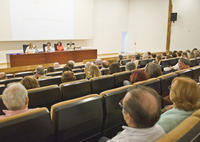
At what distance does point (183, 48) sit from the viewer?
9.72 m

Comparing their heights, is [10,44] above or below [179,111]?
above

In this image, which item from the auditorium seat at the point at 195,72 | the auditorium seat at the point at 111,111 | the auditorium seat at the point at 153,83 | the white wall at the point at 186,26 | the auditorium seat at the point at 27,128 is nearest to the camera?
the auditorium seat at the point at 27,128

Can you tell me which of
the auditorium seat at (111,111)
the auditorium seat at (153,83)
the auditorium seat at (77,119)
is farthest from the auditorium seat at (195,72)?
the auditorium seat at (77,119)

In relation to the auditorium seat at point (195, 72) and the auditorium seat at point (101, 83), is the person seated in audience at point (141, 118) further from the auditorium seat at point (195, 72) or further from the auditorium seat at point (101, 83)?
the auditorium seat at point (195, 72)

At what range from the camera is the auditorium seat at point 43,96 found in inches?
74.7

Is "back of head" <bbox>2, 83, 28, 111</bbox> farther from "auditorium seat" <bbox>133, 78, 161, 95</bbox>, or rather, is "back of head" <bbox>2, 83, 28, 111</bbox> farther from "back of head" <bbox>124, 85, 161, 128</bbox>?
"auditorium seat" <bbox>133, 78, 161, 95</bbox>

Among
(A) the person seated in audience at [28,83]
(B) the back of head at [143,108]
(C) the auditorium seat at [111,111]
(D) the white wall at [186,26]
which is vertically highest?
(D) the white wall at [186,26]

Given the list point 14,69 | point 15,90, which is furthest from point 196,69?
point 14,69

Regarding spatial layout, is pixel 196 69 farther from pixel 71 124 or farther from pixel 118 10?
pixel 118 10

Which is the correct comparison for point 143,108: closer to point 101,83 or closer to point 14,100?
point 14,100

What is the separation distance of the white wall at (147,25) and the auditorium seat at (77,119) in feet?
33.3

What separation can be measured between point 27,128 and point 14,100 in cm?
41

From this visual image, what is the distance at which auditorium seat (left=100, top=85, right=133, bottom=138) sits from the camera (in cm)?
165

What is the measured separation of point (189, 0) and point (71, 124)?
10639 mm
